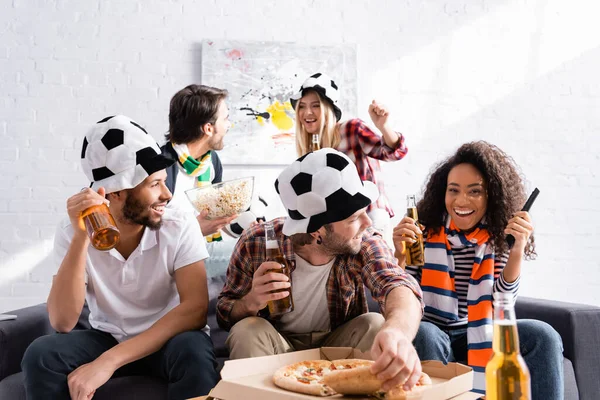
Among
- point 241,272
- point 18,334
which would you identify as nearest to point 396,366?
point 241,272

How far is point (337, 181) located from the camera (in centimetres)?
172

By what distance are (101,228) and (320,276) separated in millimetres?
640

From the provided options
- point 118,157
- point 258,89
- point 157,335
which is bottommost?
point 157,335

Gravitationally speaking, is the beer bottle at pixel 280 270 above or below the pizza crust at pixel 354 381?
above

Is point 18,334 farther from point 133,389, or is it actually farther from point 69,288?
point 133,389

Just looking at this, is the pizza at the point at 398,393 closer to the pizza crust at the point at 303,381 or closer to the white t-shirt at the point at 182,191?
the pizza crust at the point at 303,381

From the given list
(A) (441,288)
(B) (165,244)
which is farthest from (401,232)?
(B) (165,244)

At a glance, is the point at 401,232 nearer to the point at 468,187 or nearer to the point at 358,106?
the point at 468,187

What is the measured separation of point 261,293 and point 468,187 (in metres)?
1.09

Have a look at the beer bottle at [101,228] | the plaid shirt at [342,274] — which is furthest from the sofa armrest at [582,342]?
the beer bottle at [101,228]

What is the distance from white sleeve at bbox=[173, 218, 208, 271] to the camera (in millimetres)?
2049

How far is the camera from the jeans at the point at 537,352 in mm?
2082

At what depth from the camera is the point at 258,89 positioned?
166 inches

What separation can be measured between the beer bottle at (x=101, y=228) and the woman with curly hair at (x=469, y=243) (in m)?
1.00
